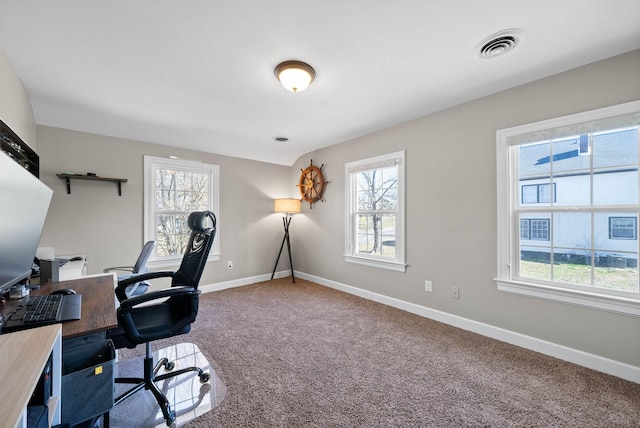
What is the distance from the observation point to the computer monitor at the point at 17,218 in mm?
1137

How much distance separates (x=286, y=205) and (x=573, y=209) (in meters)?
3.61

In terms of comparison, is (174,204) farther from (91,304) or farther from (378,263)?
(378,263)

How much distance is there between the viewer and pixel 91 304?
1461mm

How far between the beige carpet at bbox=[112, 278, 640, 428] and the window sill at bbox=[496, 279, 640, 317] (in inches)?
19.5

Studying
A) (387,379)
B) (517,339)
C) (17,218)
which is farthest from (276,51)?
(517,339)

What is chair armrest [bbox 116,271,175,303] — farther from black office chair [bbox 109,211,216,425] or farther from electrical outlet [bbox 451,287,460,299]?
electrical outlet [bbox 451,287,460,299]

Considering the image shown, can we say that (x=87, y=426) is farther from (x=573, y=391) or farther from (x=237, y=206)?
(x=237, y=206)

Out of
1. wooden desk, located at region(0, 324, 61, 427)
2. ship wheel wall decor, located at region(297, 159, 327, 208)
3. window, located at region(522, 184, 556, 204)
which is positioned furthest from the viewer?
ship wheel wall decor, located at region(297, 159, 327, 208)

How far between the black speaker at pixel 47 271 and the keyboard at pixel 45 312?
668mm

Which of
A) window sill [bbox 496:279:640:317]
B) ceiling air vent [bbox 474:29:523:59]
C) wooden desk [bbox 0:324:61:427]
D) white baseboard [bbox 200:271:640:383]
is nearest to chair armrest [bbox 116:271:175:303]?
wooden desk [bbox 0:324:61:427]

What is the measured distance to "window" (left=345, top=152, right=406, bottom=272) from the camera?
343 cm

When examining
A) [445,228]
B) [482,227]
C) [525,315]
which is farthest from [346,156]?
[525,315]

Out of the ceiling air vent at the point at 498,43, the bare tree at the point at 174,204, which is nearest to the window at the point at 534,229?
the ceiling air vent at the point at 498,43

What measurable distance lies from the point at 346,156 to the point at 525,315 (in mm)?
2849
